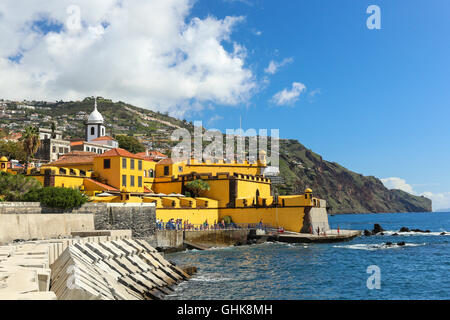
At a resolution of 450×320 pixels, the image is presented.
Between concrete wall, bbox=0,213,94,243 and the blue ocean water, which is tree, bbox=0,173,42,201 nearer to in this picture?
concrete wall, bbox=0,213,94,243

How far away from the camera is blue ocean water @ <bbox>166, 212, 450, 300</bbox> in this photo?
2097 centimetres

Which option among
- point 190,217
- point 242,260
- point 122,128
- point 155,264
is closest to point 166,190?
point 190,217

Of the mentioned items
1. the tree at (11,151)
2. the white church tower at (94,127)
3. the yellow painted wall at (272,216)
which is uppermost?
the white church tower at (94,127)

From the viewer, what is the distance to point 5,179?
1282 inches

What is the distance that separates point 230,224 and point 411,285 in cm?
2552

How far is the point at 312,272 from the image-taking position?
27.1 meters

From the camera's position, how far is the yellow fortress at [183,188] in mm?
43188

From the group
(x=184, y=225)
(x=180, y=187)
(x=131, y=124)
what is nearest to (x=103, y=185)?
(x=180, y=187)

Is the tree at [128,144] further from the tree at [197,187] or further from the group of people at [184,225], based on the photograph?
the group of people at [184,225]

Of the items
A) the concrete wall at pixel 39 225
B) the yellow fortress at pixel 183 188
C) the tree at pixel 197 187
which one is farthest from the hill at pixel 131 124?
the concrete wall at pixel 39 225

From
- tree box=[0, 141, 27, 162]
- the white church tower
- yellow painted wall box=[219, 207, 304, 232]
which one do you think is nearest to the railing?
yellow painted wall box=[219, 207, 304, 232]

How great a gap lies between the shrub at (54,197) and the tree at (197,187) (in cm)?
1776
